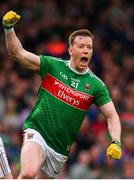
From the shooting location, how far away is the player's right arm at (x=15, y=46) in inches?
364

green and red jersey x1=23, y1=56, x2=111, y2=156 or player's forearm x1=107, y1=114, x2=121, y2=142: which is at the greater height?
green and red jersey x1=23, y1=56, x2=111, y2=156

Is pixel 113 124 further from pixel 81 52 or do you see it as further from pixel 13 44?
pixel 13 44

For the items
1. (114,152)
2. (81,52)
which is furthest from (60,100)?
(114,152)

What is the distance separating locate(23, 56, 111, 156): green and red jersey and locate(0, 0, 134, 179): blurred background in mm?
3874

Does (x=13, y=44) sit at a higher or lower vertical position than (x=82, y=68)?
higher

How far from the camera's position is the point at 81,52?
9773mm

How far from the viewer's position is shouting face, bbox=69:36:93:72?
978 centimetres

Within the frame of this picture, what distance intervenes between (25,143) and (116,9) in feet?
26.8

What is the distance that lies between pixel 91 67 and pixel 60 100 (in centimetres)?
620

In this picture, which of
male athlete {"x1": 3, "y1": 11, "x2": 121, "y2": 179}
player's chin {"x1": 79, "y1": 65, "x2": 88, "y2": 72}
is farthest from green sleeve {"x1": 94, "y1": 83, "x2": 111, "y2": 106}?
player's chin {"x1": 79, "y1": 65, "x2": 88, "y2": 72}

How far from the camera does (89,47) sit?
983 centimetres

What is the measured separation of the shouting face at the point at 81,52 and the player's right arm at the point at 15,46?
49cm

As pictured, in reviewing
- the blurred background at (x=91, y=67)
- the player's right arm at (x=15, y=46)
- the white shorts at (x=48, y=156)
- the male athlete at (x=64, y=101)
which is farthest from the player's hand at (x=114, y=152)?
the blurred background at (x=91, y=67)

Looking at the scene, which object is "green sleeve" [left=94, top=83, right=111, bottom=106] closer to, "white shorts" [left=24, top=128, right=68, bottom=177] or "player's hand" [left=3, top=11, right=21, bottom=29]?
"white shorts" [left=24, top=128, right=68, bottom=177]
